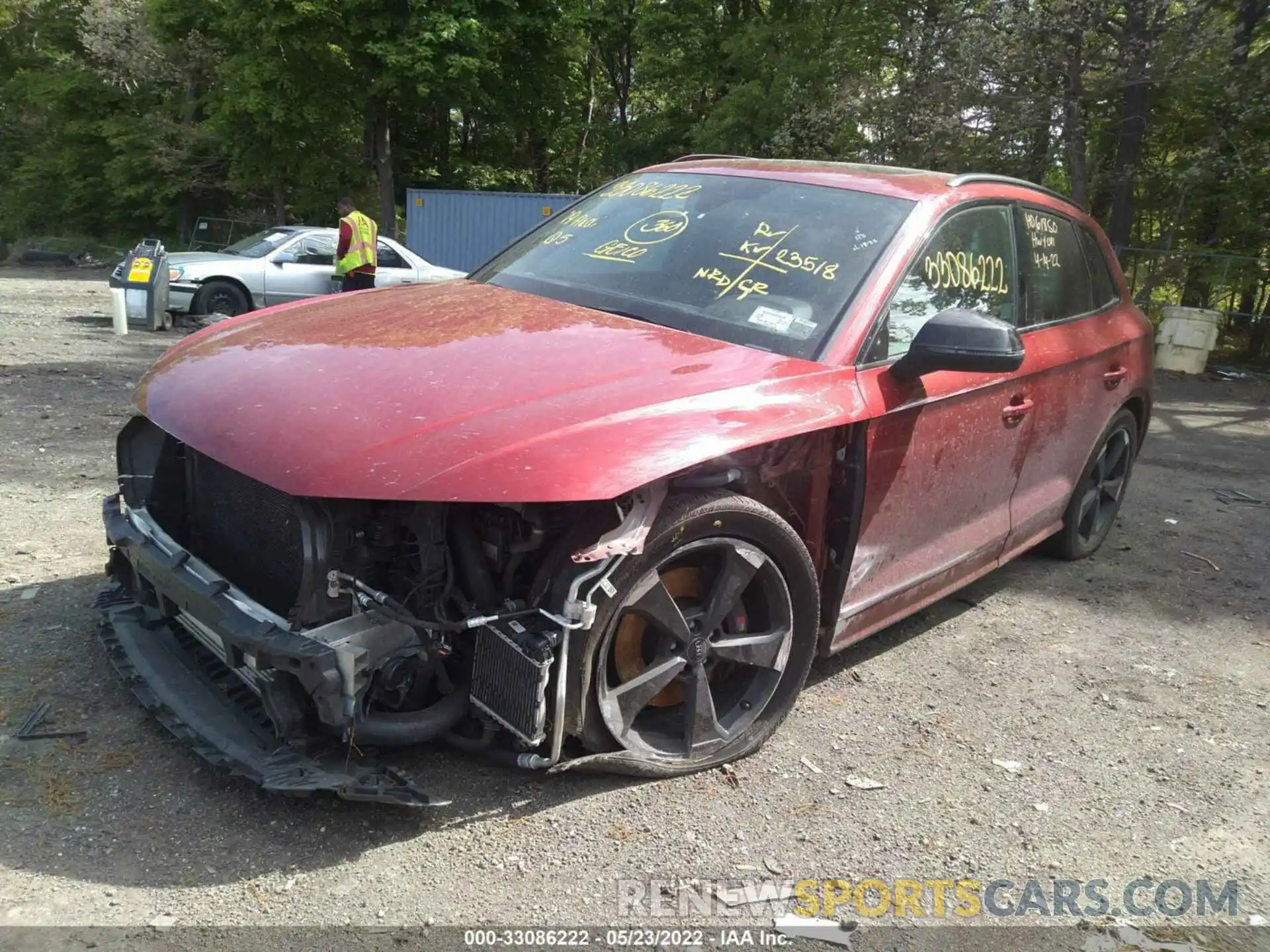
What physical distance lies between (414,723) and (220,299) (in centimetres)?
1221

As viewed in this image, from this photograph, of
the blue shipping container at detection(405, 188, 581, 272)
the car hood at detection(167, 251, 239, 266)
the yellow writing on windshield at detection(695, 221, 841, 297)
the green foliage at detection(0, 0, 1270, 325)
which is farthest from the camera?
the blue shipping container at detection(405, 188, 581, 272)

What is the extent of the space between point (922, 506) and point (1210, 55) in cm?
1251

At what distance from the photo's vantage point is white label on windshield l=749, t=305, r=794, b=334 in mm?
3365

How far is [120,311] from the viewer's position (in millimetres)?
12031

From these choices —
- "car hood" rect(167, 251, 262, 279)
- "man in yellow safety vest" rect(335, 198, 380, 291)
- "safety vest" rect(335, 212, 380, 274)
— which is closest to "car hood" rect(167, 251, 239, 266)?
"car hood" rect(167, 251, 262, 279)

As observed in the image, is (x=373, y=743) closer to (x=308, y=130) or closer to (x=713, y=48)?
(x=308, y=130)

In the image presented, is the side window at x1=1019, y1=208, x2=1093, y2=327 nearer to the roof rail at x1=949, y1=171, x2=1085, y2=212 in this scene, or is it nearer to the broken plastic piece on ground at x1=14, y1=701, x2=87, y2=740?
the roof rail at x1=949, y1=171, x2=1085, y2=212

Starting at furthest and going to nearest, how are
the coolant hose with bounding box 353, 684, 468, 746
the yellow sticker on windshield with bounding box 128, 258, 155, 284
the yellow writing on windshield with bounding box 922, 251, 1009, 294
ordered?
the yellow sticker on windshield with bounding box 128, 258, 155, 284
the yellow writing on windshield with bounding box 922, 251, 1009, 294
the coolant hose with bounding box 353, 684, 468, 746

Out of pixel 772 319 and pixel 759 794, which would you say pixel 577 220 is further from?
pixel 759 794

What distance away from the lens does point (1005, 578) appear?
17.1 ft


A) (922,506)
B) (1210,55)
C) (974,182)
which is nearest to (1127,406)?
(974,182)

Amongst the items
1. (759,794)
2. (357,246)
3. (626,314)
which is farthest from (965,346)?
(357,246)

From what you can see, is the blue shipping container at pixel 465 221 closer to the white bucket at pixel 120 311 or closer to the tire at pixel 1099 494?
the white bucket at pixel 120 311

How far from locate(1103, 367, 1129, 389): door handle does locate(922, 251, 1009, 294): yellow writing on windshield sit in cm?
105
